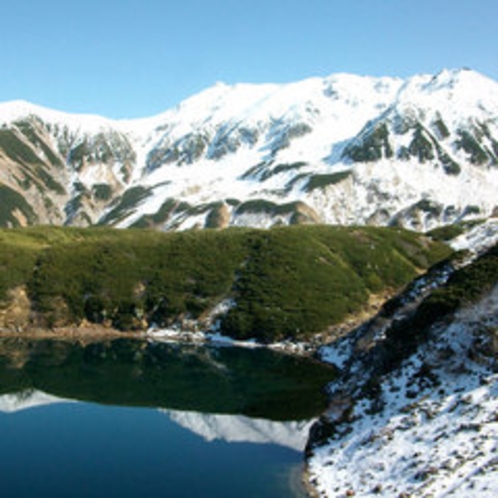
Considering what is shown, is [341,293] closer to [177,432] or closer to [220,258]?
[220,258]

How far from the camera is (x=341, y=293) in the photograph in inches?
3748

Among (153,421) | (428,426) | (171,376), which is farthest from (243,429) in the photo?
(171,376)

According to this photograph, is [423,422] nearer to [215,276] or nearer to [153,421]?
[153,421]

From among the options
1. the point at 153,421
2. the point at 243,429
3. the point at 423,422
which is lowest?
the point at 153,421

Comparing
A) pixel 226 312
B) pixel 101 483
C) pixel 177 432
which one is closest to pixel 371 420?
pixel 177 432

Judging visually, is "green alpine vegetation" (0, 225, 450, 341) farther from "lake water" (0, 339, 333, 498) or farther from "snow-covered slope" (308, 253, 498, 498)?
"snow-covered slope" (308, 253, 498, 498)

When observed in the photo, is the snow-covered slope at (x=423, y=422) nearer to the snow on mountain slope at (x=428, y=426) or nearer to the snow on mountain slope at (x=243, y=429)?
the snow on mountain slope at (x=428, y=426)

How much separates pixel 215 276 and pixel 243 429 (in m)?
55.5

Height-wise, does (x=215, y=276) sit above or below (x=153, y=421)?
above

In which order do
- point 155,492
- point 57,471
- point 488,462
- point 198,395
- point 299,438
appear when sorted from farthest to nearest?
point 198,395
point 299,438
point 57,471
point 155,492
point 488,462

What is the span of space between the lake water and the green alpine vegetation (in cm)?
1364

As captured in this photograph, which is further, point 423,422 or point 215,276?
point 215,276

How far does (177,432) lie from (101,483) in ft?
35.9

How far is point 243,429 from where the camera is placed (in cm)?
4462
